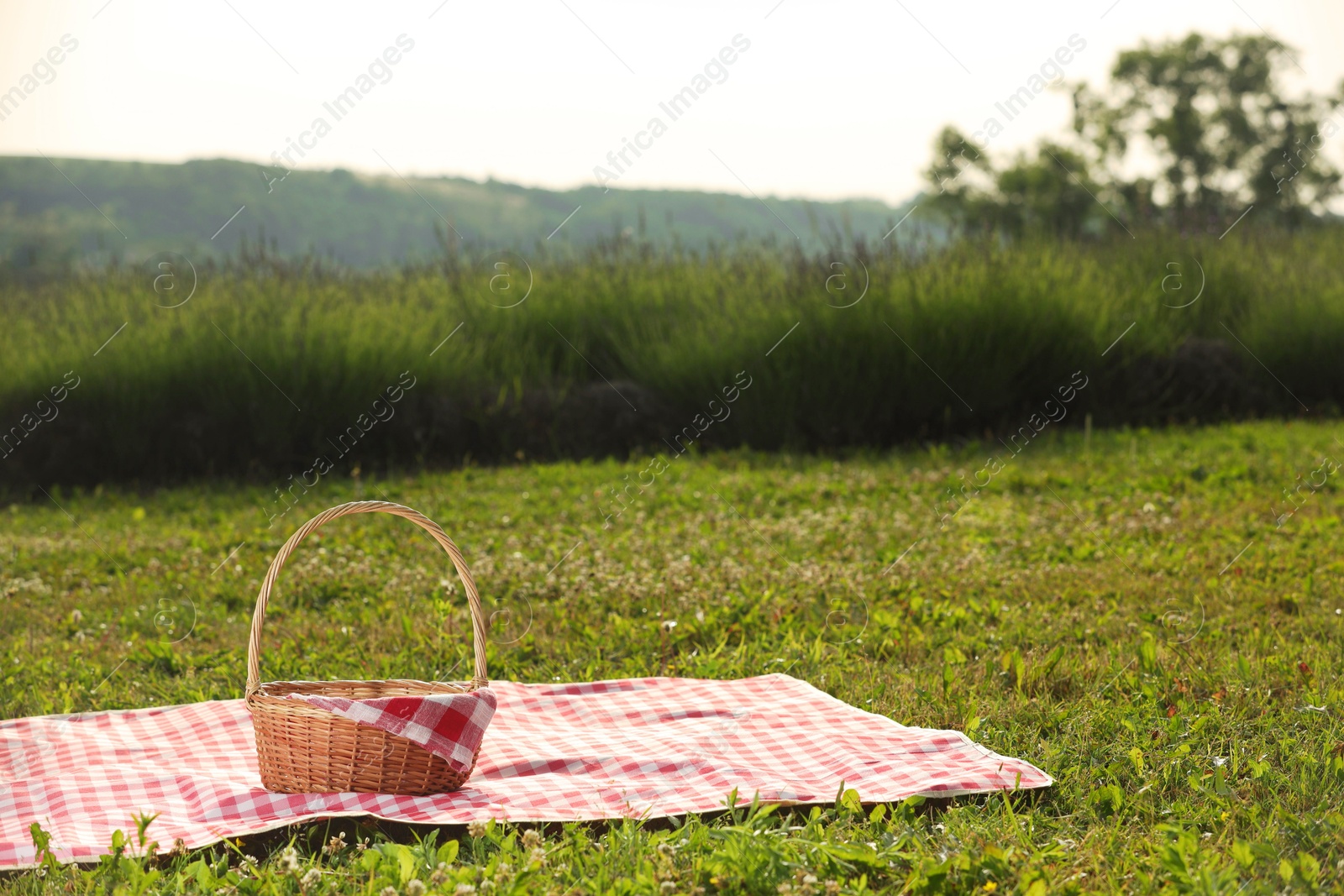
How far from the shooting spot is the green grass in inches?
370

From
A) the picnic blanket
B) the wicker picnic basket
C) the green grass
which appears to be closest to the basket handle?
the wicker picnic basket

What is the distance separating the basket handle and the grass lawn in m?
0.51

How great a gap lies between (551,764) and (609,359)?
778cm

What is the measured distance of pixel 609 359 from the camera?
10898 mm

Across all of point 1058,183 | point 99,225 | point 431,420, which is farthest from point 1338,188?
point 99,225

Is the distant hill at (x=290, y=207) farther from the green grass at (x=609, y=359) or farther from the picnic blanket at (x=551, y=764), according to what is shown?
the picnic blanket at (x=551, y=764)

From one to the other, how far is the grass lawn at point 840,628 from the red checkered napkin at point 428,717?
237mm

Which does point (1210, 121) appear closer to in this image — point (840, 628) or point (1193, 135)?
point (1193, 135)

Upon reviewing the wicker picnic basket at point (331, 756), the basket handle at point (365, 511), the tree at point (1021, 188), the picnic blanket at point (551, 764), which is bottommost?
the picnic blanket at point (551, 764)

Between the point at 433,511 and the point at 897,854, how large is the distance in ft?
18.2

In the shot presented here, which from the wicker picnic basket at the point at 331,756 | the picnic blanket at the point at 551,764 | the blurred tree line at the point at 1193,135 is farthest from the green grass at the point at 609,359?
the blurred tree line at the point at 1193,135

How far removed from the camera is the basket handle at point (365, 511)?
3.11m

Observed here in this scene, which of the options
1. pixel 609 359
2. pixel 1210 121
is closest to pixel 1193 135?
pixel 1210 121

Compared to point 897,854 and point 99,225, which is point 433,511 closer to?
point 897,854
